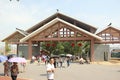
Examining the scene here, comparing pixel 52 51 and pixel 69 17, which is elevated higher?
pixel 69 17

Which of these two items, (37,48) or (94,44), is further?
(37,48)

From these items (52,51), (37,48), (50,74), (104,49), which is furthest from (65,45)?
(50,74)

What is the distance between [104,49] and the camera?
4906cm

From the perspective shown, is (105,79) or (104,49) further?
(104,49)

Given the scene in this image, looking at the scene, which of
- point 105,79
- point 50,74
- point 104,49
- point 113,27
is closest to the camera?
point 50,74

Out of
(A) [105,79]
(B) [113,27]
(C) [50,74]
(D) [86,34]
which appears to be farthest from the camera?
(B) [113,27]

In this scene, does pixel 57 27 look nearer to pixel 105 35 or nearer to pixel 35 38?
pixel 35 38

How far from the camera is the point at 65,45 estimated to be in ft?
229

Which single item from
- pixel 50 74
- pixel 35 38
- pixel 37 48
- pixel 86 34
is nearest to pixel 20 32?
pixel 37 48

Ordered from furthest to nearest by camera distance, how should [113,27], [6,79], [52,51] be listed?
[52,51] < [113,27] < [6,79]

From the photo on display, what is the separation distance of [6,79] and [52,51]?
5028 cm

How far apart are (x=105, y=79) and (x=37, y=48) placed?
34.2m

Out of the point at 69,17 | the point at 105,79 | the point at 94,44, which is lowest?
the point at 105,79

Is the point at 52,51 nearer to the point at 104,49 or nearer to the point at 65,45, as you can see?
the point at 65,45
